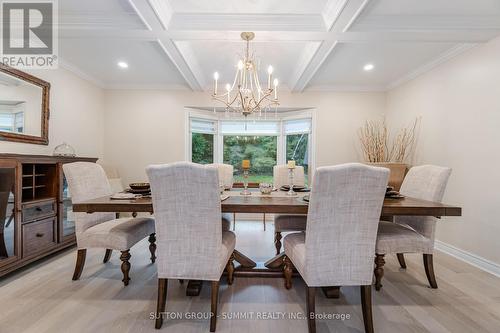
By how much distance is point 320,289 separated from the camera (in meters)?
2.05

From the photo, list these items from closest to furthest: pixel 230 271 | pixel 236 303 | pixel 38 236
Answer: pixel 236 303 → pixel 230 271 → pixel 38 236

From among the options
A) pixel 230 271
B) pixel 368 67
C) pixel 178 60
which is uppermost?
pixel 368 67

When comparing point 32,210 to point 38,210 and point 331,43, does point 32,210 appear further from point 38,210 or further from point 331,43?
point 331,43

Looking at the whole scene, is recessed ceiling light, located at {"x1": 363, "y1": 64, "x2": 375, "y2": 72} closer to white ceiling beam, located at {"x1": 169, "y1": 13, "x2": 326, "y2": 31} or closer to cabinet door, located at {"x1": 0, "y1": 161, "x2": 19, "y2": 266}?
white ceiling beam, located at {"x1": 169, "y1": 13, "x2": 326, "y2": 31}

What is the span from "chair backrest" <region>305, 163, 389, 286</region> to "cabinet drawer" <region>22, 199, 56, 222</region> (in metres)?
2.58

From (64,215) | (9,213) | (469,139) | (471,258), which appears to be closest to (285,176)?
(469,139)

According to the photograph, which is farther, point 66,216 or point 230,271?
point 66,216

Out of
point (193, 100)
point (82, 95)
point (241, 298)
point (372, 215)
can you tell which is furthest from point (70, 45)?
point (372, 215)

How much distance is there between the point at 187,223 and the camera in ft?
4.82

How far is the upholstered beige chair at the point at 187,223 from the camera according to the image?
→ 1.38m

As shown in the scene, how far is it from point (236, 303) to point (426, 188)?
1.81 m

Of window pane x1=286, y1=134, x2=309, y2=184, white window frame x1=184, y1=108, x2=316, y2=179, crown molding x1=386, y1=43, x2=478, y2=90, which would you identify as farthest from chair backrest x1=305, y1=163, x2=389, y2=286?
window pane x1=286, y1=134, x2=309, y2=184

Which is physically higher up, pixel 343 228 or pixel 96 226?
pixel 343 228

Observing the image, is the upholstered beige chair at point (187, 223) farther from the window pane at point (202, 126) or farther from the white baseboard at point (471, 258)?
the window pane at point (202, 126)
